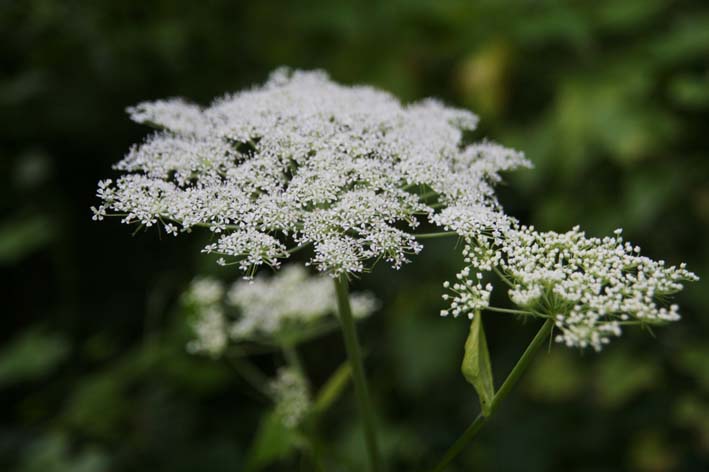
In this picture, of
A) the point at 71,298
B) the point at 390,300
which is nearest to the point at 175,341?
the point at 71,298

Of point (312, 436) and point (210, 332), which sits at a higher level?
point (210, 332)

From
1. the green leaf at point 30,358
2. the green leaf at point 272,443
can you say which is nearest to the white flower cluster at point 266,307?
the green leaf at point 272,443

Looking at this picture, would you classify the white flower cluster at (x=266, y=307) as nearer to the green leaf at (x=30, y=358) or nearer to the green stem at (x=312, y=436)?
the green stem at (x=312, y=436)

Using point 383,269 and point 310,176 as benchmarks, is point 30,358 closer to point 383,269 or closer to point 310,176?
point 383,269

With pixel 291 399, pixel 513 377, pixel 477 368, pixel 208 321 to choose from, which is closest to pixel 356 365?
pixel 477 368

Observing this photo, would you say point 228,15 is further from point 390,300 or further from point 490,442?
point 490,442

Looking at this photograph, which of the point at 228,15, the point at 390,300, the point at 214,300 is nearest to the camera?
the point at 214,300

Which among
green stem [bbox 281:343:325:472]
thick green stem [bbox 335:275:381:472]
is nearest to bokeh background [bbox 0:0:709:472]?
green stem [bbox 281:343:325:472]
